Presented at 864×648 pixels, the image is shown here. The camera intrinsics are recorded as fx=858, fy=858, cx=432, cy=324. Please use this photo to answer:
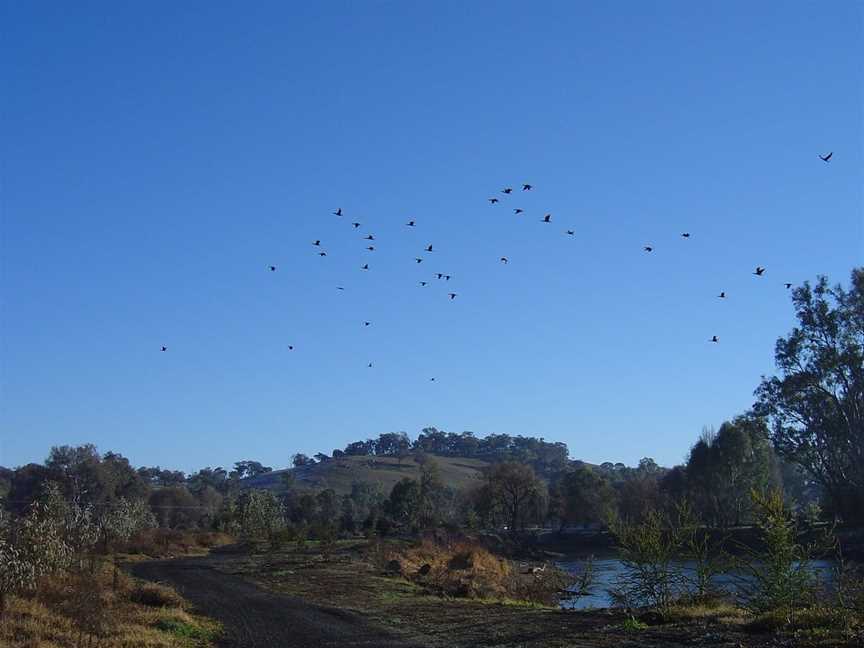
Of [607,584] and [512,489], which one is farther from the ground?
[512,489]

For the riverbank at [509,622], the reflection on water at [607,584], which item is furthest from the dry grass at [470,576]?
the riverbank at [509,622]

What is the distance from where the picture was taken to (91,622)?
20.4 m

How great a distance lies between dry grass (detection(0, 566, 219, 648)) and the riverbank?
3.95 meters

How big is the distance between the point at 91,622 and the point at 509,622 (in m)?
10.5

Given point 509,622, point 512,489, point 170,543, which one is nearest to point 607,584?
point 509,622

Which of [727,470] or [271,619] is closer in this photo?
[271,619]

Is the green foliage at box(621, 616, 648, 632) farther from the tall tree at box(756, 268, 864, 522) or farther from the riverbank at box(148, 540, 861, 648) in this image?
the tall tree at box(756, 268, 864, 522)

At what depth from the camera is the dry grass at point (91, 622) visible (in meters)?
19.7

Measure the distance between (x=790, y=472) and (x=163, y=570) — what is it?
139 meters

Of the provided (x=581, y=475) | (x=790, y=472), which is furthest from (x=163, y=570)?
(x=790, y=472)

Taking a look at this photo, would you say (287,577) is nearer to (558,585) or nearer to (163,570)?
(163,570)

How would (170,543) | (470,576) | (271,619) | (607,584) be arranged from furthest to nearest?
(170,543), (607,584), (470,576), (271,619)

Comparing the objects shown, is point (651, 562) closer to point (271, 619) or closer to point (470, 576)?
point (271, 619)

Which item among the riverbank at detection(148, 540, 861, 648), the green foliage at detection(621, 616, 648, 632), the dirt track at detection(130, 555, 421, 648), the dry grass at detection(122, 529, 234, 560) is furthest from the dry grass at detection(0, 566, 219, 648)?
the dry grass at detection(122, 529, 234, 560)
